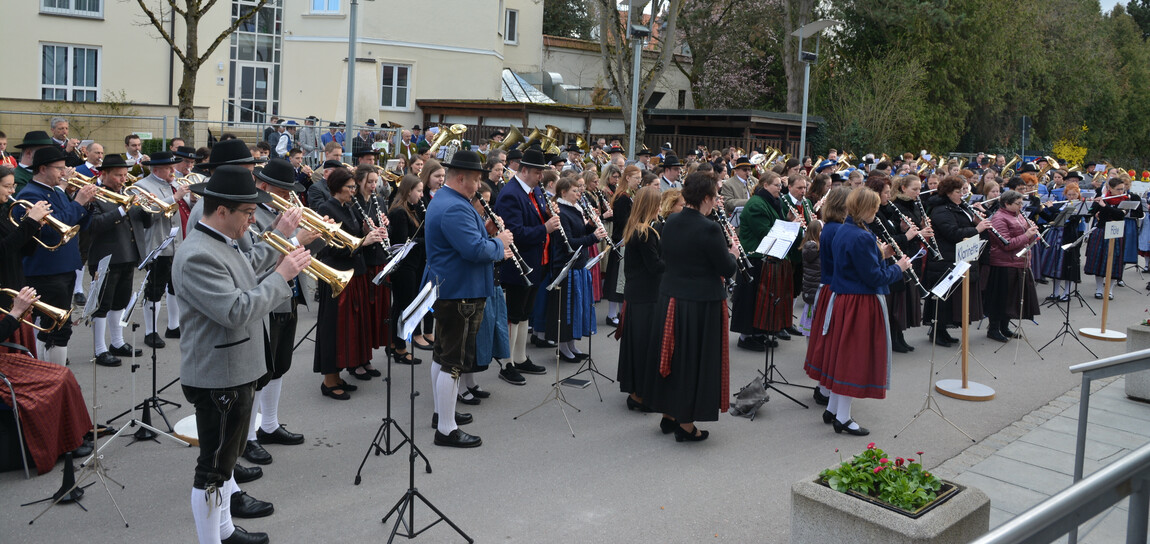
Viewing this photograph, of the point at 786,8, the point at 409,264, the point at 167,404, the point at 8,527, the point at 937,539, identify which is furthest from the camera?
the point at 786,8

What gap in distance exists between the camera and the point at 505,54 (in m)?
39.7

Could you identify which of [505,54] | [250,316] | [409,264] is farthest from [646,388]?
[505,54]

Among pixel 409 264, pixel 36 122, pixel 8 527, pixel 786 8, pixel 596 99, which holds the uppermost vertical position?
pixel 786 8

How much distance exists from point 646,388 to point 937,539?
3127 mm

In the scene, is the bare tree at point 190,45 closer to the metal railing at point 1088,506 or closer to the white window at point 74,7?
the white window at point 74,7

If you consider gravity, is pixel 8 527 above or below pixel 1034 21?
below

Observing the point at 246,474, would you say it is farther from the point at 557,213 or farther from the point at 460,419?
the point at 557,213

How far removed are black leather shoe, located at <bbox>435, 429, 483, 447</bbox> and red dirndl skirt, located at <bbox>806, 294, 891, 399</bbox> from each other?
9.62 ft

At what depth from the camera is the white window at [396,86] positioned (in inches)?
1248

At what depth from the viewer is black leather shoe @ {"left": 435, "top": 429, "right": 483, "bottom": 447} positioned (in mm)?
6547

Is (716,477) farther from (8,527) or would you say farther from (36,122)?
(36,122)

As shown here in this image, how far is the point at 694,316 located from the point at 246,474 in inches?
131

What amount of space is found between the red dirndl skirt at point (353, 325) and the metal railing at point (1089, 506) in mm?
6176

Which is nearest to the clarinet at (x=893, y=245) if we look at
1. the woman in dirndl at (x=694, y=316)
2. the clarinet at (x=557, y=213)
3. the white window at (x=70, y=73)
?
the woman in dirndl at (x=694, y=316)
